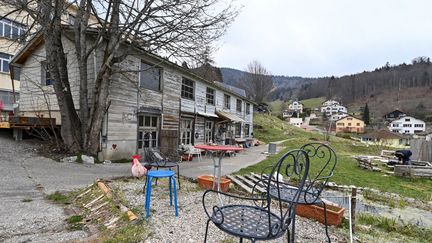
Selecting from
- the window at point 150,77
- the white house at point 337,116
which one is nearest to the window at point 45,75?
the window at point 150,77

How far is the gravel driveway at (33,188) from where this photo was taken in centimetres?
334

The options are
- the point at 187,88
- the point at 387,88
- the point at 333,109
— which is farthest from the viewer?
the point at 387,88

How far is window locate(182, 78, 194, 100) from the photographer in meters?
14.4

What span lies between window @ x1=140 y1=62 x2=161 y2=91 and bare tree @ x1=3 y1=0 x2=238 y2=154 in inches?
76.4

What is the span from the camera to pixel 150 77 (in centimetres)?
1203

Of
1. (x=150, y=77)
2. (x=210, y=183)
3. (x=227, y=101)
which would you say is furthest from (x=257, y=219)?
(x=227, y=101)

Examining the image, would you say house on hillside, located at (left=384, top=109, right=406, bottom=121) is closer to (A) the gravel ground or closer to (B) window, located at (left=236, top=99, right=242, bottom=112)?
(B) window, located at (left=236, top=99, right=242, bottom=112)

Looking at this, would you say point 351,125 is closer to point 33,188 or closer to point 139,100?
point 139,100

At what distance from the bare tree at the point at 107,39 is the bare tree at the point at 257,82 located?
36.2 m

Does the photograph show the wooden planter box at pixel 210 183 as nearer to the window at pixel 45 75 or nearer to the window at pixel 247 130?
the window at pixel 45 75

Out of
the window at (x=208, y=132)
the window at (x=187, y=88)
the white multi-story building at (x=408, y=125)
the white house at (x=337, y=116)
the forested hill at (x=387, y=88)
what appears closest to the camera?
the window at (x=187, y=88)

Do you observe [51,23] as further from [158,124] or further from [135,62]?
[158,124]

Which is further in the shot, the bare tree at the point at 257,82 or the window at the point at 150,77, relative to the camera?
the bare tree at the point at 257,82

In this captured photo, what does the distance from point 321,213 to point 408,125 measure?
8418 cm
